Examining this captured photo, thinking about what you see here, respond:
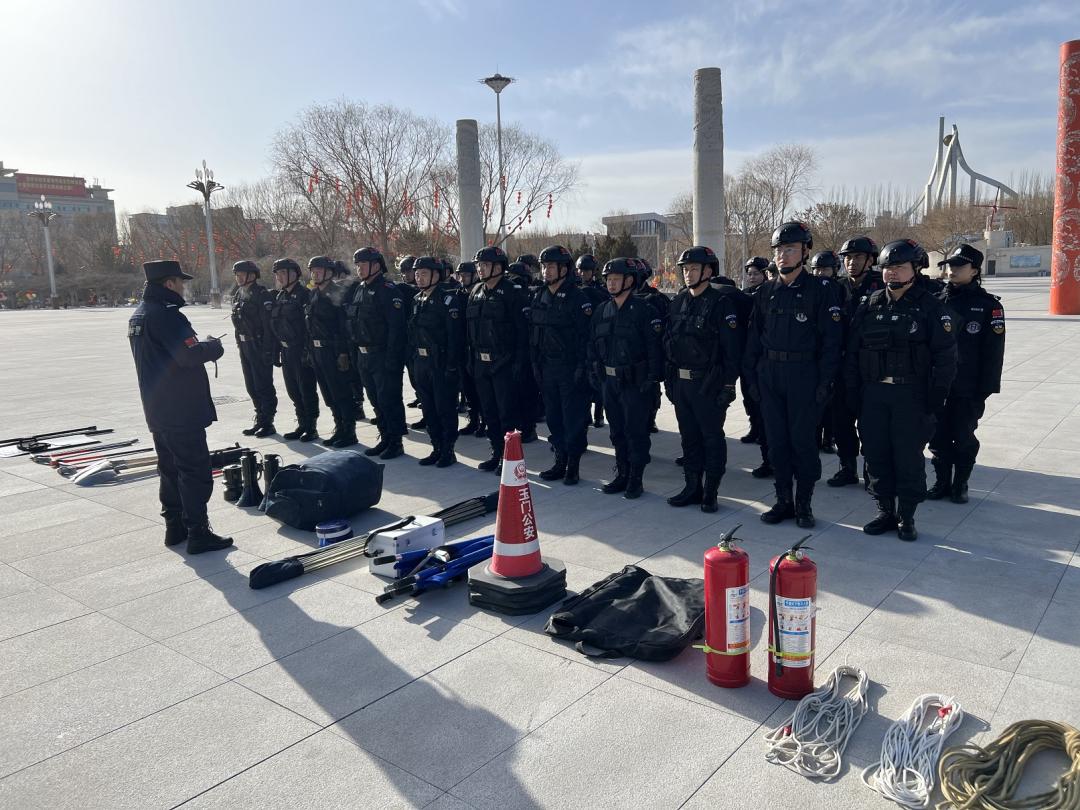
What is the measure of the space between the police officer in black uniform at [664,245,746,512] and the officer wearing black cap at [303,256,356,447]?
168 inches

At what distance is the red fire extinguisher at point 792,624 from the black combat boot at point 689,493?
3097mm

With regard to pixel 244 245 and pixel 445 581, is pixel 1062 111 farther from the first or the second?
pixel 244 245

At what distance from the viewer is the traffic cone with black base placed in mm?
4547

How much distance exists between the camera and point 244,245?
Result: 64438mm

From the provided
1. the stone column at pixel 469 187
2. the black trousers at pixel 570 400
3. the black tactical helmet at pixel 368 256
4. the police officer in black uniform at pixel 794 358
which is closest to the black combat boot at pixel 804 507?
the police officer in black uniform at pixel 794 358

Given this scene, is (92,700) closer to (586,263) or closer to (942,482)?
(942,482)

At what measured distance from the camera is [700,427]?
645 cm

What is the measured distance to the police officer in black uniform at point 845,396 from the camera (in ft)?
23.0

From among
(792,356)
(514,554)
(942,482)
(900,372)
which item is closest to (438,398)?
(514,554)

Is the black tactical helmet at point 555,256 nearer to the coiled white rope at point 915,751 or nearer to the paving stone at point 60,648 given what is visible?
the paving stone at point 60,648

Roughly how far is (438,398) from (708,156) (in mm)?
12223

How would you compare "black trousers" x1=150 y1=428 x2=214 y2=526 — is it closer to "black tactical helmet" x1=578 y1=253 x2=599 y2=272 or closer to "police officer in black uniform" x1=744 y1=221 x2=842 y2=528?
"police officer in black uniform" x1=744 y1=221 x2=842 y2=528

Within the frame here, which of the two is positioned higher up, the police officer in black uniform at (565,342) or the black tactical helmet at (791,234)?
the black tactical helmet at (791,234)

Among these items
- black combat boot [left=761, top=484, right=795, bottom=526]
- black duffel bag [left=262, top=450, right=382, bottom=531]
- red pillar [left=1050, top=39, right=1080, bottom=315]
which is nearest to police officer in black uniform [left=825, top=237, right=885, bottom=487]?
black combat boot [left=761, top=484, right=795, bottom=526]
